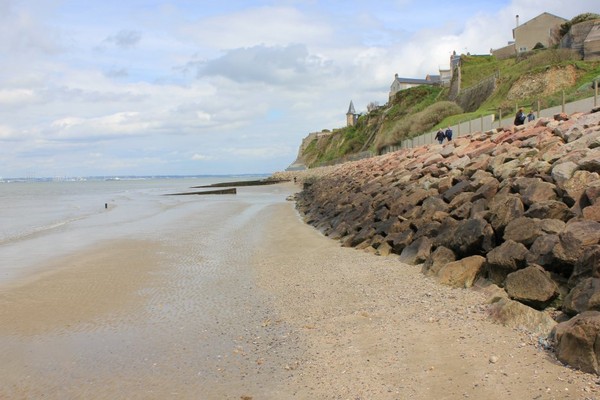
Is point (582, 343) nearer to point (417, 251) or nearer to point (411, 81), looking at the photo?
point (417, 251)

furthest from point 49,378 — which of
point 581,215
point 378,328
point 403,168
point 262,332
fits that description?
point 403,168

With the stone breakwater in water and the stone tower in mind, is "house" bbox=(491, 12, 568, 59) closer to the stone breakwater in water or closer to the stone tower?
the stone breakwater in water

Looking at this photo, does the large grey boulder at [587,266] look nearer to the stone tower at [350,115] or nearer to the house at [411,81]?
the house at [411,81]

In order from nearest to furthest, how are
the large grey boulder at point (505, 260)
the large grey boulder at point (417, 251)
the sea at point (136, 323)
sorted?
1. the sea at point (136, 323)
2. the large grey boulder at point (505, 260)
3. the large grey boulder at point (417, 251)

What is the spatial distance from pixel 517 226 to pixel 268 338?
351 cm

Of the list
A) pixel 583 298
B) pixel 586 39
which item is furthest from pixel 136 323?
pixel 586 39

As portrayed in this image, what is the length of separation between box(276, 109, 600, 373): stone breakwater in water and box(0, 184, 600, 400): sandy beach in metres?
0.29

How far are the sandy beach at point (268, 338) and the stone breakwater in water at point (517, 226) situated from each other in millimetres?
292

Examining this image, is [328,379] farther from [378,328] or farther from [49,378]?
[49,378]

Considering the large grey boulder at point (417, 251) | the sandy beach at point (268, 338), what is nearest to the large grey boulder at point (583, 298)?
the sandy beach at point (268, 338)

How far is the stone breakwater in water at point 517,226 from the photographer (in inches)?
204

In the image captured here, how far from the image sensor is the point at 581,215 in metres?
6.46

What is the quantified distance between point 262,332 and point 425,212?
480 centimetres

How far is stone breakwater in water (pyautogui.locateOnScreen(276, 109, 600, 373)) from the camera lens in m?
5.18
